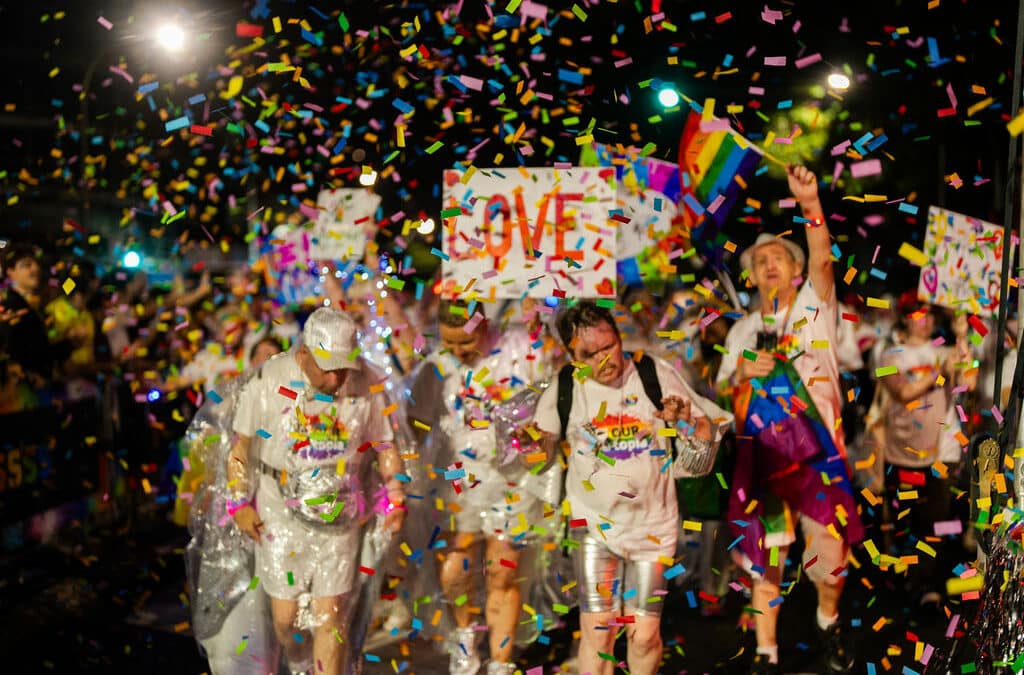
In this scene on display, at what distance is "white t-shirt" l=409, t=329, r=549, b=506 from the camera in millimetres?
5418

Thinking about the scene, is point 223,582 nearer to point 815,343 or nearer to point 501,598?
point 501,598

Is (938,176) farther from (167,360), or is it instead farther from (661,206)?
(167,360)

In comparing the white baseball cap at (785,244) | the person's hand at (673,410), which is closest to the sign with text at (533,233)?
the white baseball cap at (785,244)

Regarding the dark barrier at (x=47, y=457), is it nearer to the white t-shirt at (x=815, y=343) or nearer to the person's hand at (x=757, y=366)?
the person's hand at (x=757, y=366)

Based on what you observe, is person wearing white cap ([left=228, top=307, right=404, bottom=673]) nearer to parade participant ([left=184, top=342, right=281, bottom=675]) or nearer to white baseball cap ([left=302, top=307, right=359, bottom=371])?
white baseball cap ([left=302, top=307, right=359, bottom=371])

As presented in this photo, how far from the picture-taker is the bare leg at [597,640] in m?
4.58

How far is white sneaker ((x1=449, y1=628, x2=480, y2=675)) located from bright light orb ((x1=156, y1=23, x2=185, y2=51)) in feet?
22.7

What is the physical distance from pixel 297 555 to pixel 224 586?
671 millimetres

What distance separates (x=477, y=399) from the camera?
5473 millimetres

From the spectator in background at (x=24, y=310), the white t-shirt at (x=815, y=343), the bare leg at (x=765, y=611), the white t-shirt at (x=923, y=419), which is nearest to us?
the bare leg at (x=765, y=611)

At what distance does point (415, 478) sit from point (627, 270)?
2.28 meters

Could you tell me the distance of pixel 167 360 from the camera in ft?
31.6

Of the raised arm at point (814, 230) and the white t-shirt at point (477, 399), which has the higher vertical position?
the raised arm at point (814, 230)

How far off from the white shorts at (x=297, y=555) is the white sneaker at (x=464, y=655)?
1.00 m
